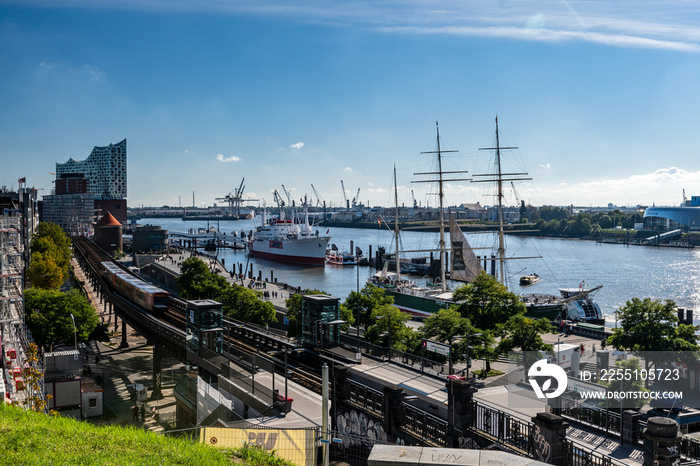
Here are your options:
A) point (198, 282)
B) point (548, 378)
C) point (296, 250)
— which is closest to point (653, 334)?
point (548, 378)

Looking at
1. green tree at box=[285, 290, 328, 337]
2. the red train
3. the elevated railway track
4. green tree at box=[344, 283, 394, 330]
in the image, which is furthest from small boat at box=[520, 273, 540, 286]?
the elevated railway track

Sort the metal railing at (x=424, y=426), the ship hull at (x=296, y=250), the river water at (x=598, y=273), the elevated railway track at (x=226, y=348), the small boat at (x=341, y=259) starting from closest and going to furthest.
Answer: the metal railing at (x=424, y=426)
the elevated railway track at (x=226, y=348)
the river water at (x=598, y=273)
the ship hull at (x=296, y=250)
the small boat at (x=341, y=259)

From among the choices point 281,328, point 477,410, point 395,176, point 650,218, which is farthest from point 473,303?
point 650,218

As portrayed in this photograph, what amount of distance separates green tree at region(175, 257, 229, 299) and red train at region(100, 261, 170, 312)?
322 cm

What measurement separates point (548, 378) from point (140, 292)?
29.9 metres

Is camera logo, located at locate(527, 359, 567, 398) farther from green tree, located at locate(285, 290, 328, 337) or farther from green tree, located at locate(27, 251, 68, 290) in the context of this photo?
green tree, located at locate(27, 251, 68, 290)

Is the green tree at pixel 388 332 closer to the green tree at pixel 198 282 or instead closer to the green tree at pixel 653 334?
the green tree at pixel 653 334

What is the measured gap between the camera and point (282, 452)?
9438 millimetres

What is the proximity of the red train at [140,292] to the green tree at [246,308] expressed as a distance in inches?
157

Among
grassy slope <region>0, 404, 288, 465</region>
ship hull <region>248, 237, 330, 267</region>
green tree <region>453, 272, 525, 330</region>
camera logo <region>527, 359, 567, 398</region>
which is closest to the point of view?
grassy slope <region>0, 404, 288, 465</region>

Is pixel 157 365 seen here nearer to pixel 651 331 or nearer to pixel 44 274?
pixel 44 274

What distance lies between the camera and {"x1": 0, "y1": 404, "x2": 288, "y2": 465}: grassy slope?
23.8 feet

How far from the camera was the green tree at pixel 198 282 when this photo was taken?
145 feet

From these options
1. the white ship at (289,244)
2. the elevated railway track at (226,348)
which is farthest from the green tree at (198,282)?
the white ship at (289,244)
